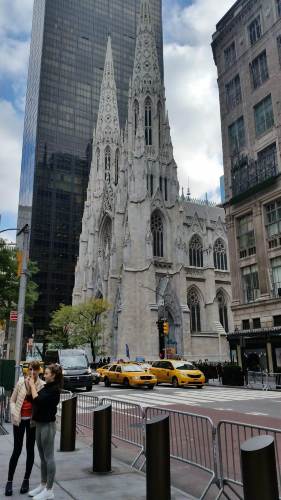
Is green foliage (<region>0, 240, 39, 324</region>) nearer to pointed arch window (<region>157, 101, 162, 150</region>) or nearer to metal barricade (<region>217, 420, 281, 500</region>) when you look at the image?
metal barricade (<region>217, 420, 281, 500</region>)

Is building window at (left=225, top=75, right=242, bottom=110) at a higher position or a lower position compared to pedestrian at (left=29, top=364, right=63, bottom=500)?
higher

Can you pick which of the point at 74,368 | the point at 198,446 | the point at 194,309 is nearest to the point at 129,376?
the point at 74,368

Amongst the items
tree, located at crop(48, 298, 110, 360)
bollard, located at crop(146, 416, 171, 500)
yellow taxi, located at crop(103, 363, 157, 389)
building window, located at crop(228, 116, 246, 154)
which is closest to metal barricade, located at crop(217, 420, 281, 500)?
bollard, located at crop(146, 416, 171, 500)

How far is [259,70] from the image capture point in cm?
3238

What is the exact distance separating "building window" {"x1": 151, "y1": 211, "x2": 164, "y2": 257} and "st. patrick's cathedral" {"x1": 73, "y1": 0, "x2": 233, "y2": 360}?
0.14 m

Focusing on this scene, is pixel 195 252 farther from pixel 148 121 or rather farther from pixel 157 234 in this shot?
pixel 148 121

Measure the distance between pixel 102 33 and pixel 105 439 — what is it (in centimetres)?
11949

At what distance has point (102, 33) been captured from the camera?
10888cm

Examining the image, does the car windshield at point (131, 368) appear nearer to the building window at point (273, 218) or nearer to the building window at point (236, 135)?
the building window at point (273, 218)

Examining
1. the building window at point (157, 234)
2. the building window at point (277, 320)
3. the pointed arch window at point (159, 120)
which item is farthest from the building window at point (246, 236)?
the pointed arch window at point (159, 120)

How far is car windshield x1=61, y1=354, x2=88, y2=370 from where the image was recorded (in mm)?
23375

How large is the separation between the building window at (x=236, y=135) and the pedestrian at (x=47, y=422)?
3109cm

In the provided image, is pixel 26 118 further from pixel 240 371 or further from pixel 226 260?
pixel 240 371

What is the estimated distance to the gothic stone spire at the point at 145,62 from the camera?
6194cm
